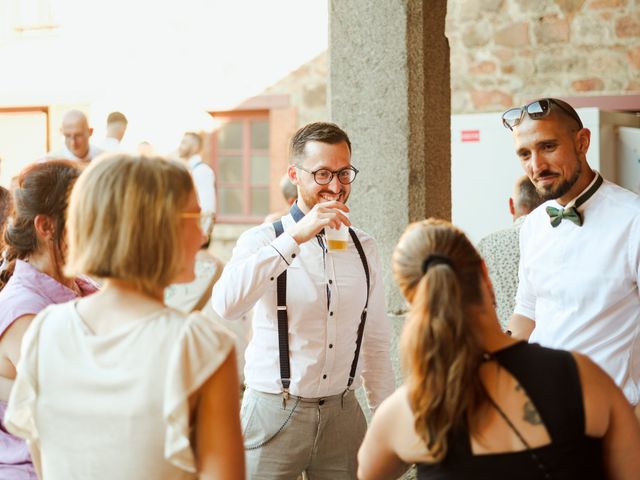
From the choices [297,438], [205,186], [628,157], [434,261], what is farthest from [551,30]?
[434,261]

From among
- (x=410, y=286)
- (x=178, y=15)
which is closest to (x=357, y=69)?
(x=410, y=286)

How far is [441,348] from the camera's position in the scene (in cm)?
190

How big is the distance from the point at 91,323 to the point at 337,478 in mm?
1356

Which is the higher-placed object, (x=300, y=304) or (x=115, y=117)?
(x=115, y=117)

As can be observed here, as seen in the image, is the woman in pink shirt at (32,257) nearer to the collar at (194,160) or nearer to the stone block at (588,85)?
the stone block at (588,85)

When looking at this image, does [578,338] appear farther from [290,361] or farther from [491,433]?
[491,433]

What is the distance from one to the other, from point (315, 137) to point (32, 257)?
989 millimetres

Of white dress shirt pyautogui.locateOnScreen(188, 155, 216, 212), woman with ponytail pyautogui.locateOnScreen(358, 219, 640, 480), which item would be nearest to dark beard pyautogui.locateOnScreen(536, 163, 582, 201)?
woman with ponytail pyautogui.locateOnScreen(358, 219, 640, 480)

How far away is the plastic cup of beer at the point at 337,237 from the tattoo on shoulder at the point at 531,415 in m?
1.14

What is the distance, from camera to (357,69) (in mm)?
4336

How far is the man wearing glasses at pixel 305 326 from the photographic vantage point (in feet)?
9.55

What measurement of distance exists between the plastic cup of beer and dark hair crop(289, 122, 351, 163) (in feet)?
1.13

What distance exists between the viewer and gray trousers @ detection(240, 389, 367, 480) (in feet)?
9.71

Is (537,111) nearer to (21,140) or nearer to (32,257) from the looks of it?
(32,257)
